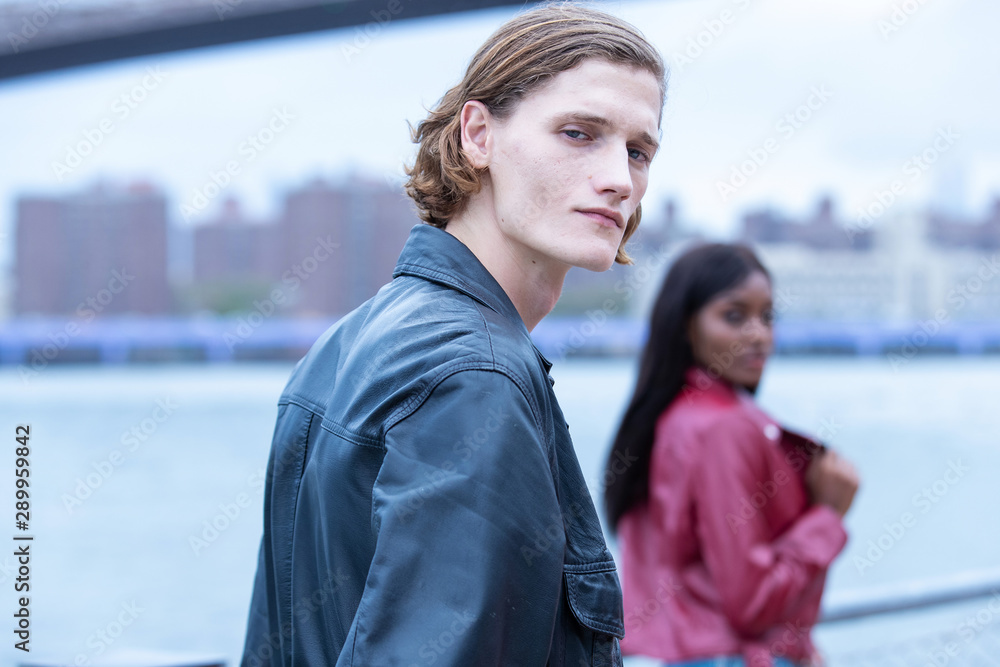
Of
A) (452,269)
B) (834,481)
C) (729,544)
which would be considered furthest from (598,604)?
(834,481)

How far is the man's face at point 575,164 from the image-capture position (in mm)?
750

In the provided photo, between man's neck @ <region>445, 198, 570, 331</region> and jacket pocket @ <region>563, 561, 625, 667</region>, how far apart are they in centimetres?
23

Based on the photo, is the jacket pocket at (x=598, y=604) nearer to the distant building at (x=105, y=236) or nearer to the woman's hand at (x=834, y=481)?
the woman's hand at (x=834, y=481)

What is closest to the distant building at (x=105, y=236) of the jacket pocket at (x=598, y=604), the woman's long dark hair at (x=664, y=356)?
the woman's long dark hair at (x=664, y=356)

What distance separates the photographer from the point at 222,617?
5.60 metres

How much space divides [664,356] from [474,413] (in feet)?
3.70

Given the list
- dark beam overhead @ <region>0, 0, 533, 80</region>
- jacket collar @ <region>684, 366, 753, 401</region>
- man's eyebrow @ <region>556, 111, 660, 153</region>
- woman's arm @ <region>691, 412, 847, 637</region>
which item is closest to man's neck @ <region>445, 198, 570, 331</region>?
man's eyebrow @ <region>556, 111, 660, 153</region>

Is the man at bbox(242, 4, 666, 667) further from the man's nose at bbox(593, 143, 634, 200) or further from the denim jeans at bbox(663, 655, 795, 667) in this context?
the denim jeans at bbox(663, 655, 795, 667)

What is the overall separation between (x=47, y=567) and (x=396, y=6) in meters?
5.49

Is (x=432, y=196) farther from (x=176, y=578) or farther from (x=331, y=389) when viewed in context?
(x=176, y=578)

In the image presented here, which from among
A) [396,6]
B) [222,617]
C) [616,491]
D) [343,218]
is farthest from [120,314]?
[616,491]

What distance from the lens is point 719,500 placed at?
1414 mm

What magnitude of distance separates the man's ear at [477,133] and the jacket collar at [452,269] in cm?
7

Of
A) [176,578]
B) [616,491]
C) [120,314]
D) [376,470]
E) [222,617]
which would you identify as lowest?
[120,314]
